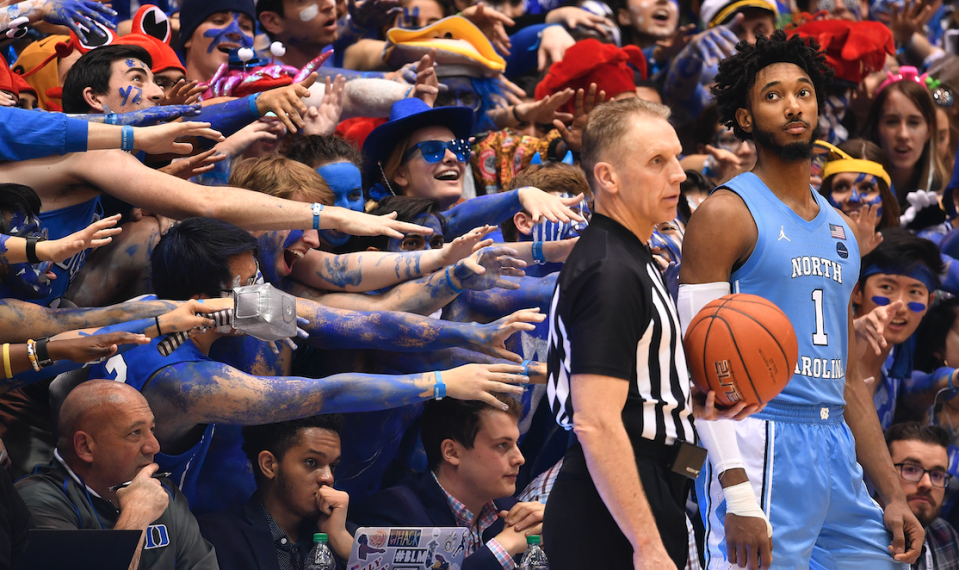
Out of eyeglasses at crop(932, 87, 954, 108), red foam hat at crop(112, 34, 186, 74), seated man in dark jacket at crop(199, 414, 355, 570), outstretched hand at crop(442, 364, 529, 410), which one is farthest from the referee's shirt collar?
eyeglasses at crop(932, 87, 954, 108)

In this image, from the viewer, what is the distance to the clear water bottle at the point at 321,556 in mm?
4199

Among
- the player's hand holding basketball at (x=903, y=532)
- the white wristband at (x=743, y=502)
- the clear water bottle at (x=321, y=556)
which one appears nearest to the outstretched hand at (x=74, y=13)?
the clear water bottle at (x=321, y=556)

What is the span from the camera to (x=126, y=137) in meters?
4.07

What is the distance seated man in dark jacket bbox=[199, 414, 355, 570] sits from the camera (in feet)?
13.6

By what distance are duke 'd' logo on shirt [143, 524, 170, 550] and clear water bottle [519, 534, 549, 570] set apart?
1453 millimetres

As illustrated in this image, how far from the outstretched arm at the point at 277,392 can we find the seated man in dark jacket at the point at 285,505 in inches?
14.2

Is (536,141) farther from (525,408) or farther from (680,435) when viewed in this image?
(680,435)

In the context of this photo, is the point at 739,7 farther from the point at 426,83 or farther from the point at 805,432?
the point at 805,432

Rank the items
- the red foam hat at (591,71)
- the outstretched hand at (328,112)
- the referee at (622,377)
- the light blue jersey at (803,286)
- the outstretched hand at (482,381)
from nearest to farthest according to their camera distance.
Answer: the referee at (622,377)
the light blue jersey at (803,286)
the outstretched hand at (482,381)
the outstretched hand at (328,112)
the red foam hat at (591,71)

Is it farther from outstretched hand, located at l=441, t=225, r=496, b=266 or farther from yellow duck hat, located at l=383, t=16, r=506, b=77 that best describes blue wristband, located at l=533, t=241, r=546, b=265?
yellow duck hat, located at l=383, t=16, r=506, b=77

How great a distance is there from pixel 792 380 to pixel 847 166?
3.74 metres

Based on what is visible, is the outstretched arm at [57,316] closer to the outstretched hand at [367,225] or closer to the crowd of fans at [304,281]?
the crowd of fans at [304,281]

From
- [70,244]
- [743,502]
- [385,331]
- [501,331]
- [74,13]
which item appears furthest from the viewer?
[74,13]

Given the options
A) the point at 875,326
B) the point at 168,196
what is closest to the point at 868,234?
the point at 875,326
